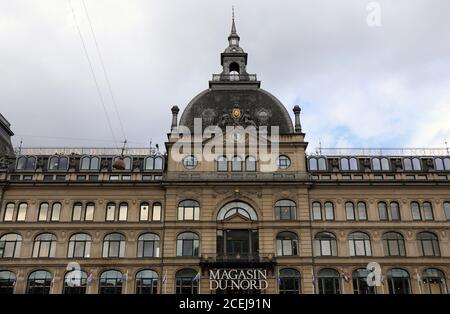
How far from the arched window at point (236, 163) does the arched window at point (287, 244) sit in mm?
9366

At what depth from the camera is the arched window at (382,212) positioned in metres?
56.9

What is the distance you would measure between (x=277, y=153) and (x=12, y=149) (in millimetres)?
37456

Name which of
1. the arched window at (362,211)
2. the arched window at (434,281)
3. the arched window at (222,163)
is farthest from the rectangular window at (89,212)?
the arched window at (434,281)

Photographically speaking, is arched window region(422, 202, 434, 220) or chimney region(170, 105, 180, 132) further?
chimney region(170, 105, 180, 132)

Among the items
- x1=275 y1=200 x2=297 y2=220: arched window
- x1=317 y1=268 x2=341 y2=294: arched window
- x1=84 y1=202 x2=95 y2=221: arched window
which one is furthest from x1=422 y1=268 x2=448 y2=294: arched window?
x1=84 y1=202 x2=95 y2=221: arched window

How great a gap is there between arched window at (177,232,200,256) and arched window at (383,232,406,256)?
69.4 ft

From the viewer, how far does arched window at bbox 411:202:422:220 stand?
188 ft

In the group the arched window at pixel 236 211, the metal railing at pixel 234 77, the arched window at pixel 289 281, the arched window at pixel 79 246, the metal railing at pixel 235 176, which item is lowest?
the arched window at pixel 289 281

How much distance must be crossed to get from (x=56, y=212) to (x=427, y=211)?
1708 inches

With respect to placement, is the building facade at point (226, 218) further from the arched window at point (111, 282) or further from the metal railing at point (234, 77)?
the metal railing at point (234, 77)

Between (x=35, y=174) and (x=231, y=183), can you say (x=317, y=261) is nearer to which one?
(x=231, y=183)

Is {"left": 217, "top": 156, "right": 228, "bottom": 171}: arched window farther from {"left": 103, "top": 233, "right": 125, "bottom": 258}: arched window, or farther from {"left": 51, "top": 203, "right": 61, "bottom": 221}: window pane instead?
{"left": 51, "top": 203, "right": 61, "bottom": 221}: window pane

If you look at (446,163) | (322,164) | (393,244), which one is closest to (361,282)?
(393,244)
